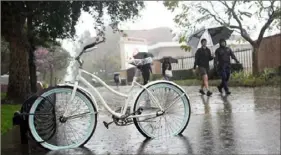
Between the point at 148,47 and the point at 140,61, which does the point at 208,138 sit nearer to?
the point at 140,61

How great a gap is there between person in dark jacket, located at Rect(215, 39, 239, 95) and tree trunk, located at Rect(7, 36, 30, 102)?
4687 mm

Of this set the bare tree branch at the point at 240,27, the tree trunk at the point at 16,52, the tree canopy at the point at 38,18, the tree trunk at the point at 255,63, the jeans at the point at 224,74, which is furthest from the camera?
the bare tree branch at the point at 240,27

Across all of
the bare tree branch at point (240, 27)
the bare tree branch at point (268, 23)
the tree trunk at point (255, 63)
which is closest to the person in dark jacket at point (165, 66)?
the tree trunk at point (255, 63)

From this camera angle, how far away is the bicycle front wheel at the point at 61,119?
3654mm

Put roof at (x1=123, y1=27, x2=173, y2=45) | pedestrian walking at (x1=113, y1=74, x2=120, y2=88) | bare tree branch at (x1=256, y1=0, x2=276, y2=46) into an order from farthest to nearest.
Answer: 1. bare tree branch at (x1=256, y1=0, x2=276, y2=46)
2. roof at (x1=123, y1=27, x2=173, y2=45)
3. pedestrian walking at (x1=113, y1=74, x2=120, y2=88)

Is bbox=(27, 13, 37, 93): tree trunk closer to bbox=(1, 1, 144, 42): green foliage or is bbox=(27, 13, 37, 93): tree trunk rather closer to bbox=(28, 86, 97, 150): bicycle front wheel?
bbox=(1, 1, 144, 42): green foliage

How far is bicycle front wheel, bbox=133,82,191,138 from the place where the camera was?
4020 millimetres

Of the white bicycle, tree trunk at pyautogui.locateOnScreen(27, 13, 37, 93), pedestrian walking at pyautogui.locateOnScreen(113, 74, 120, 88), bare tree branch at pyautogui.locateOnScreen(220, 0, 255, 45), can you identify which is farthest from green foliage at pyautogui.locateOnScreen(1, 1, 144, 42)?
the white bicycle

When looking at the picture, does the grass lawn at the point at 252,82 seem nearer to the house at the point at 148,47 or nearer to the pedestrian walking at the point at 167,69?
the house at the point at 148,47

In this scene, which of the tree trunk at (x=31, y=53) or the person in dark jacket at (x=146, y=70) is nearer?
the person in dark jacket at (x=146, y=70)

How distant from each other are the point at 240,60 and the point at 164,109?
637cm

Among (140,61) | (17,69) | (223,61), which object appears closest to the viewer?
(140,61)

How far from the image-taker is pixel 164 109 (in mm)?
4121

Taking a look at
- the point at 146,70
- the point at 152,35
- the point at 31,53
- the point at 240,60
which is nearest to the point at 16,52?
the point at 31,53
